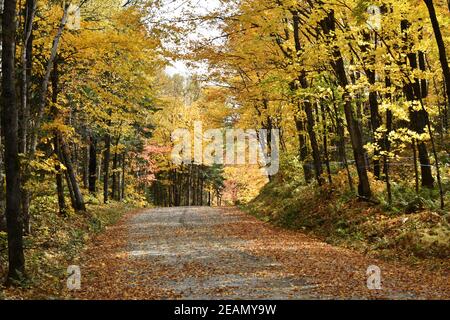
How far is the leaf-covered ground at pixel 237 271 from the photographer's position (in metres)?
8.23

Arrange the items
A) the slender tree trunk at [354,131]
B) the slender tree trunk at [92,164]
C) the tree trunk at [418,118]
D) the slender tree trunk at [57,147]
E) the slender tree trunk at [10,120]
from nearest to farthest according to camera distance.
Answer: the slender tree trunk at [10,120], the tree trunk at [418,118], the slender tree trunk at [354,131], the slender tree trunk at [57,147], the slender tree trunk at [92,164]

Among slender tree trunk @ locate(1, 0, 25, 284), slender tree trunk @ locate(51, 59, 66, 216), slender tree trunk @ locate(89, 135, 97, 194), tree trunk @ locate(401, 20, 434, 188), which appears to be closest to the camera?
slender tree trunk @ locate(1, 0, 25, 284)

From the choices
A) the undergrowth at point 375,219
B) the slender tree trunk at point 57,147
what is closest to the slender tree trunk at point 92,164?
the slender tree trunk at point 57,147

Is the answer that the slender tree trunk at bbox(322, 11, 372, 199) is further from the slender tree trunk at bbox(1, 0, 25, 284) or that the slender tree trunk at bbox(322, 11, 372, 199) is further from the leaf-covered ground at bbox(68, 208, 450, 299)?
the slender tree trunk at bbox(1, 0, 25, 284)

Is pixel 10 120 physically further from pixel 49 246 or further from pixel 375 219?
pixel 375 219

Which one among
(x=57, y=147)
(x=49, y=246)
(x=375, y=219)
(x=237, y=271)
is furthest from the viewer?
(x=57, y=147)

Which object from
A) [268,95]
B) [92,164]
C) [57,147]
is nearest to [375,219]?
[268,95]

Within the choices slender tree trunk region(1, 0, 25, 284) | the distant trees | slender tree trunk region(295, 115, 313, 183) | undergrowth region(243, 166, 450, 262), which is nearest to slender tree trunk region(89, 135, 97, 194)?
the distant trees

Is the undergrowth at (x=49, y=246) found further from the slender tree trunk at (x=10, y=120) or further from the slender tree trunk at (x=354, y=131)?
the slender tree trunk at (x=354, y=131)

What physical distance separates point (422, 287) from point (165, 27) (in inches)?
453

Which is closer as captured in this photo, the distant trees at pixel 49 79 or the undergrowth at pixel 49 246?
the distant trees at pixel 49 79

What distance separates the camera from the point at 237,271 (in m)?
10.1

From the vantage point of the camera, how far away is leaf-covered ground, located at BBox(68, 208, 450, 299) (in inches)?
324
